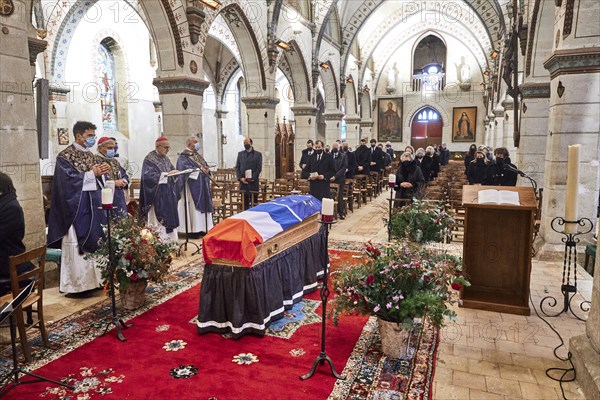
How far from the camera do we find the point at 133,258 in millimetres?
4617

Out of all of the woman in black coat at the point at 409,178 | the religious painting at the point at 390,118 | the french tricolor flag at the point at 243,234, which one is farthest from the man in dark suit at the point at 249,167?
the religious painting at the point at 390,118

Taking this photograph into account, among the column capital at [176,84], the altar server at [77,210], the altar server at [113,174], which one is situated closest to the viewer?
the altar server at [77,210]

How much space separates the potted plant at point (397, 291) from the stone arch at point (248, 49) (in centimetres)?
935

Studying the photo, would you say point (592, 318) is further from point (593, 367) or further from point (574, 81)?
point (574, 81)

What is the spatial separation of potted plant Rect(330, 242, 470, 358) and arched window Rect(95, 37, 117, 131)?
13293 millimetres

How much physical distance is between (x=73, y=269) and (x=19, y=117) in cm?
177

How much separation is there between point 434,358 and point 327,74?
1713 cm

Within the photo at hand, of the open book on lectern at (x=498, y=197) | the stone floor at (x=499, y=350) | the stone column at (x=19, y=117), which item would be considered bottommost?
the stone floor at (x=499, y=350)

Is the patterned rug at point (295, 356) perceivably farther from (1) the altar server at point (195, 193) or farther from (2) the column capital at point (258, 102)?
(2) the column capital at point (258, 102)

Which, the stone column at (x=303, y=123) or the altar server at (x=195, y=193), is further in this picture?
the stone column at (x=303, y=123)

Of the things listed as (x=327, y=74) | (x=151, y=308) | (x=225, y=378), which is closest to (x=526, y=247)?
(x=225, y=378)

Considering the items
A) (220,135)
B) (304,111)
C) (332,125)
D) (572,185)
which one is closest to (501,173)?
(572,185)

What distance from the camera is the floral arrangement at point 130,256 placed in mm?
4574

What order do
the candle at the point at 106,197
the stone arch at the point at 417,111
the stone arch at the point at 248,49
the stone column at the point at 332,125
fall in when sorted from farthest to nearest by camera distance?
1. the stone arch at the point at 417,111
2. the stone column at the point at 332,125
3. the stone arch at the point at 248,49
4. the candle at the point at 106,197
